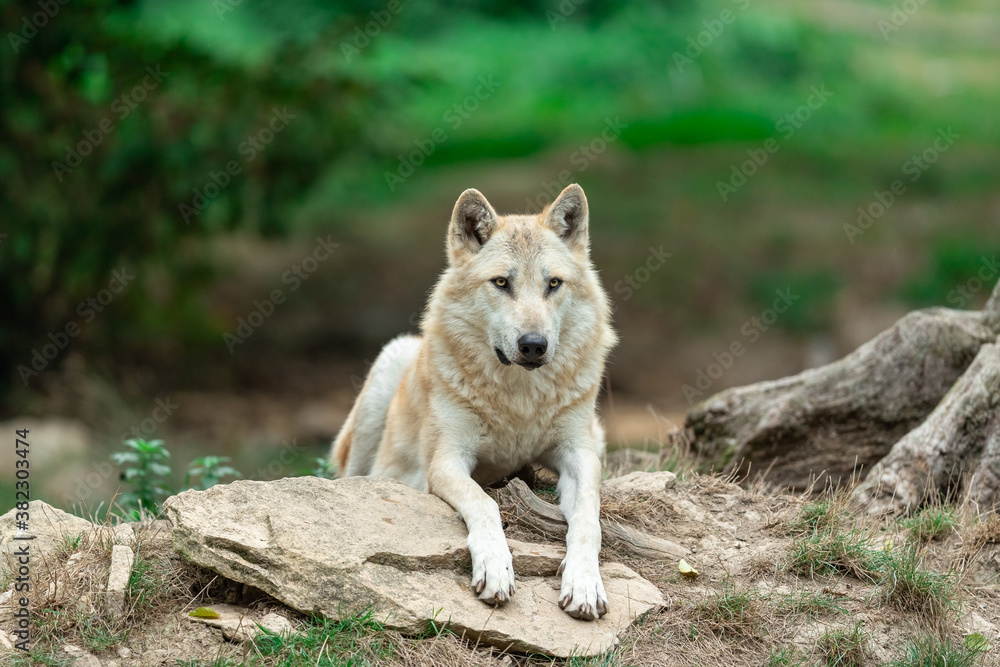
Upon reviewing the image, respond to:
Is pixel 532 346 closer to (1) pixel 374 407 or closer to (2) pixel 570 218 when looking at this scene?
(2) pixel 570 218

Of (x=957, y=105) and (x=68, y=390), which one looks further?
(x=957, y=105)

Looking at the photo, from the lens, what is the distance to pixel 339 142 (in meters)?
10.3

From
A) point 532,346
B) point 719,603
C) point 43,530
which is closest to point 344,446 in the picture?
point 43,530

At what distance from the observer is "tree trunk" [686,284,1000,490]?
603cm

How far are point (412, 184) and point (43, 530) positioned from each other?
12.7m

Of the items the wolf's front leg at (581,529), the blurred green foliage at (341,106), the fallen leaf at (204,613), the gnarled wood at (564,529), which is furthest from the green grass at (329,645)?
the blurred green foliage at (341,106)

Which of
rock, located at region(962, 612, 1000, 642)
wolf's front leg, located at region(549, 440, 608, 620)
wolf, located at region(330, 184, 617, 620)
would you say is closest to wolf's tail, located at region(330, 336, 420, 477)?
wolf, located at region(330, 184, 617, 620)

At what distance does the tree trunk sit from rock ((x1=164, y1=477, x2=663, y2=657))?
2484mm

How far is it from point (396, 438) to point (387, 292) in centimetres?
969

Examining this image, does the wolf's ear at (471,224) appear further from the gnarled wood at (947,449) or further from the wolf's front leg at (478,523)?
the gnarled wood at (947,449)

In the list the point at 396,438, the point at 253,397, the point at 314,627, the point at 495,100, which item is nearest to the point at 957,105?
the point at 495,100

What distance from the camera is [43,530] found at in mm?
4230

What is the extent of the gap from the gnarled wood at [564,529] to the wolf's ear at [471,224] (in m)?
1.43

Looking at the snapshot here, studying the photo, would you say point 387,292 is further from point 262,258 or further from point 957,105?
point 957,105
